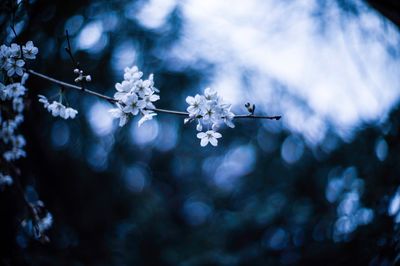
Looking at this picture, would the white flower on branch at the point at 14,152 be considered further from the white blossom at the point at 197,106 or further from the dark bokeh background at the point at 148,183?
the dark bokeh background at the point at 148,183

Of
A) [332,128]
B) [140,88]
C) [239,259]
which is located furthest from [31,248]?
[332,128]

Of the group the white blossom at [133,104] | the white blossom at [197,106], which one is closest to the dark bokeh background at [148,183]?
the white blossom at [197,106]

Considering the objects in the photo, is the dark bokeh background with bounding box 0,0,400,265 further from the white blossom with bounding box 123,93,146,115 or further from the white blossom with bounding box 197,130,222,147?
the white blossom with bounding box 123,93,146,115

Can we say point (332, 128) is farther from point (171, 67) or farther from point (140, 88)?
point (140, 88)

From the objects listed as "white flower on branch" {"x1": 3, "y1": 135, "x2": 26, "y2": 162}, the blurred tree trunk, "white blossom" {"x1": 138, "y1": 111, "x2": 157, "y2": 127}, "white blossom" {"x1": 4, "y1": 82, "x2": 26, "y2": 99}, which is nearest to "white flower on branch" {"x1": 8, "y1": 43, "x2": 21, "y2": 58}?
"white blossom" {"x1": 4, "y1": 82, "x2": 26, "y2": 99}

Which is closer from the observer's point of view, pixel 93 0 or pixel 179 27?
pixel 93 0

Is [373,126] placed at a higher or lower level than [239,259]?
higher

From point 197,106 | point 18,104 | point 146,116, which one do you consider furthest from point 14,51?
point 197,106
